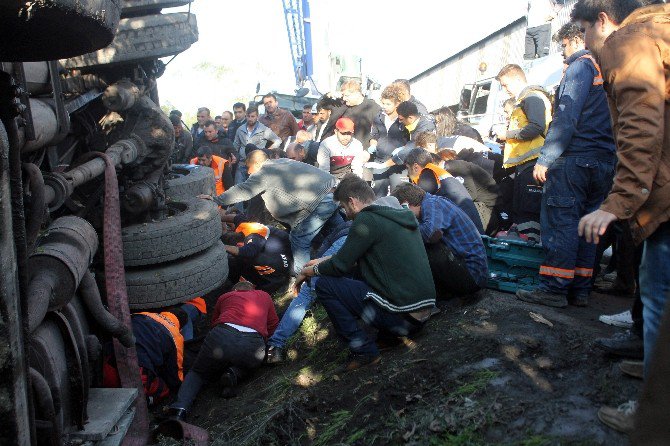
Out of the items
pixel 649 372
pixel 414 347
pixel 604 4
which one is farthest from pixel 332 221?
pixel 649 372

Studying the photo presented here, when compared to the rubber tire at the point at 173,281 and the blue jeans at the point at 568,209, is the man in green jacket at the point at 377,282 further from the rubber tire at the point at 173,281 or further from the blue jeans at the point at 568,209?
the rubber tire at the point at 173,281

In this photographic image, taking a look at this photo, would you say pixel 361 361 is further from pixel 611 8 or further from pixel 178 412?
pixel 611 8

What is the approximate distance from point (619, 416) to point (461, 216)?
2.38 m

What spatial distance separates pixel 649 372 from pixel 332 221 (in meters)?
5.06

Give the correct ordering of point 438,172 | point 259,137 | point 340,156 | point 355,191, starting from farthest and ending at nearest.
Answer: point 259,137
point 340,156
point 438,172
point 355,191

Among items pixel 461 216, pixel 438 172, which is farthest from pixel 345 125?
pixel 461 216

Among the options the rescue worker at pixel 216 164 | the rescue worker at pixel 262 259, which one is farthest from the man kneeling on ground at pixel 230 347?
the rescue worker at pixel 216 164

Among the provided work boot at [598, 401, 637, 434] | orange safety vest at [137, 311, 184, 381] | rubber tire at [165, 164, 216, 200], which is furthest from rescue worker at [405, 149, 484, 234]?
work boot at [598, 401, 637, 434]

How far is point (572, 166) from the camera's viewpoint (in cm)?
406

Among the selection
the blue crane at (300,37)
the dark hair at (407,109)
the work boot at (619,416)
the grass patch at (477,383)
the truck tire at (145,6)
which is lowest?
the grass patch at (477,383)

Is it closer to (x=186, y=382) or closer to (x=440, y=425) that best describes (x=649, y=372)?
(x=440, y=425)

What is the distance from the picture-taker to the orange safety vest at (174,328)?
4.21 m

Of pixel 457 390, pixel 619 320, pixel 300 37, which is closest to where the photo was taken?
pixel 457 390

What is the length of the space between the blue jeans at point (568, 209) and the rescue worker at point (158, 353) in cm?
260
